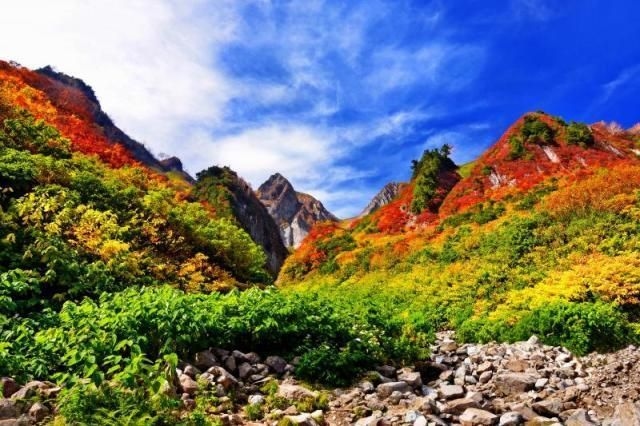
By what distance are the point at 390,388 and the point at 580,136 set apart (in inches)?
1418

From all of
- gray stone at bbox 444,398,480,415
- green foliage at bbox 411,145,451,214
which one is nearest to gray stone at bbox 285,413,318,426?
gray stone at bbox 444,398,480,415

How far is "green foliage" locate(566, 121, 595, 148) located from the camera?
38.1m

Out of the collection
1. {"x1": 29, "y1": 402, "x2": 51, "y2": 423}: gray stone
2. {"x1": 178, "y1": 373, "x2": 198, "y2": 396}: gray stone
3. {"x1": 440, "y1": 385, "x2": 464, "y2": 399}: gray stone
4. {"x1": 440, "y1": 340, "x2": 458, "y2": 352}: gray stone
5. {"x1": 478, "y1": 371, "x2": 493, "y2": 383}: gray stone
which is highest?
{"x1": 440, "y1": 340, "x2": 458, "y2": 352}: gray stone

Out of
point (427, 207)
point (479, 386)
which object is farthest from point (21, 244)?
point (427, 207)

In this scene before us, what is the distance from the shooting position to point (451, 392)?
9047mm

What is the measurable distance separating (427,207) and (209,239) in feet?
84.6

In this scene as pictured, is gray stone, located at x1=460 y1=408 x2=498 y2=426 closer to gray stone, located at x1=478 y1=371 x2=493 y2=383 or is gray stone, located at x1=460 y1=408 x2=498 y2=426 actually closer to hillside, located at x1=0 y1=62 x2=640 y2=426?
hillside, located at x1=0 y1=62 x2=640 y2=426

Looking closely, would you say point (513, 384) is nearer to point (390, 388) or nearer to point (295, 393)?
point (390, 388)

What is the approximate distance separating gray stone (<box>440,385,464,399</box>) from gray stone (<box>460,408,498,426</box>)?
3.08ft

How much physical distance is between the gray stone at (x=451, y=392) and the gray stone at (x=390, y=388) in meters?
0.62

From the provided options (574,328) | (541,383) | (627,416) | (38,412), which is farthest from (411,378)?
(38,412)

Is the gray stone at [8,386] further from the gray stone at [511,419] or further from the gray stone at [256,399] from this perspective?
the gray stone at [511,419]

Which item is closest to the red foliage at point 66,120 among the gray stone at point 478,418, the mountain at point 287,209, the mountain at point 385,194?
the gray stone at point 478,418

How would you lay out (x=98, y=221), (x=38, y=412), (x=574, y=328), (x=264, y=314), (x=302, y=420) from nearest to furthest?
(x=38, y=412) → (x=302, y=420) → (x=264, y=314) → (x=574, y=328) → (x=98, y=221)
